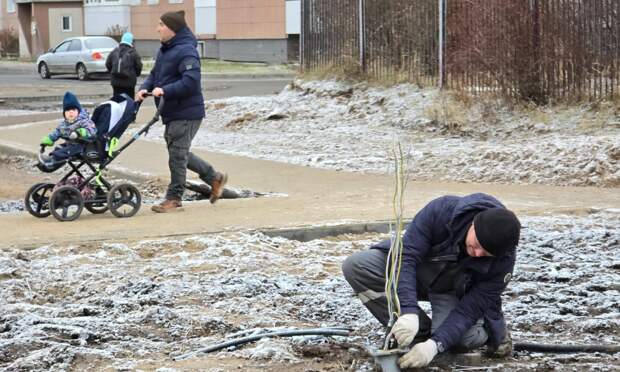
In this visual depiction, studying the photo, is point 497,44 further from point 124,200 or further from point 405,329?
point 405,329

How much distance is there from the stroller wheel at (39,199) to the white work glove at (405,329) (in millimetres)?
5444

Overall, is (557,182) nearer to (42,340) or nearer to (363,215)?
(363,215)

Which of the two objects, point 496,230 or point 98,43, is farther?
point 98,43

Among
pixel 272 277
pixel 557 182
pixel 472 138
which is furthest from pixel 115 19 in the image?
pixel 272 277

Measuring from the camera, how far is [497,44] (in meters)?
16.0

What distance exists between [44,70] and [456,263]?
115ft

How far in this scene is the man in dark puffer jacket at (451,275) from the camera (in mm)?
5102

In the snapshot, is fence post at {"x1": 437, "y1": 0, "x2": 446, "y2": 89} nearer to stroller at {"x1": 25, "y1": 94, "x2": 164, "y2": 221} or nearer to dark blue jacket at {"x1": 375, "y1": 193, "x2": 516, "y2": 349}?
stroller at {"x1": 25, "y1": 94, "x2": 164, "y2": 221}

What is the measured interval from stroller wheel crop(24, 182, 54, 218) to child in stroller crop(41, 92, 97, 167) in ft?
1.33

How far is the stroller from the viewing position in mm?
9602

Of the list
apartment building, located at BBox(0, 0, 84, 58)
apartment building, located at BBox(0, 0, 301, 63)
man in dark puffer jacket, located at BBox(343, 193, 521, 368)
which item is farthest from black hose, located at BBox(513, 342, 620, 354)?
apartment building, located at BBox(0, 0, 84, 58)

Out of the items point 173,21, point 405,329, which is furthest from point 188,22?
point 405,329

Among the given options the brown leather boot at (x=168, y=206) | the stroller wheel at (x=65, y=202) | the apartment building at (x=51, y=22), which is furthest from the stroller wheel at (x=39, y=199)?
the apartment building at (x=51, y=22)

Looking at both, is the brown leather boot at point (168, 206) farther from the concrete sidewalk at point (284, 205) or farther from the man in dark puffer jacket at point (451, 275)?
the man in dark puffer jacket at point (451, 275)
